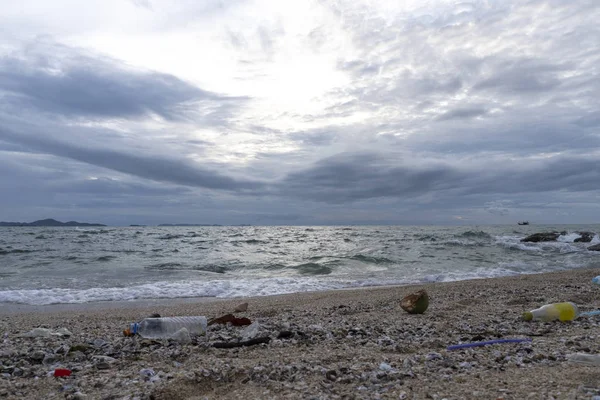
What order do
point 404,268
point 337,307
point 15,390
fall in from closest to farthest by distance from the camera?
point 15,390 → point 337,307 → point 404,268

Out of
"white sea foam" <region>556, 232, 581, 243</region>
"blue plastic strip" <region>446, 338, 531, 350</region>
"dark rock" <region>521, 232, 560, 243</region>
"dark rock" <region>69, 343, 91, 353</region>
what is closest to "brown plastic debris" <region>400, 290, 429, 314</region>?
"blue plastic strip" <region>446, 338, 531, 350</region>

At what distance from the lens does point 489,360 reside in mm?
3541

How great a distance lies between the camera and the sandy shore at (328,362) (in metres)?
2.92

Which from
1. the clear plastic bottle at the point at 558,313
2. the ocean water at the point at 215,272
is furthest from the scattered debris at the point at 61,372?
the ocean water at the point at 215,272

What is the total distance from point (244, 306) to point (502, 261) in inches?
630

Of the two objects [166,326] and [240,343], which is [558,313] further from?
[166,326]

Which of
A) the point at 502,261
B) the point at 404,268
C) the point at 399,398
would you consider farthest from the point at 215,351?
the point at 502,261

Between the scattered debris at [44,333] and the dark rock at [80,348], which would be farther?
the scattered debris at [44,333]

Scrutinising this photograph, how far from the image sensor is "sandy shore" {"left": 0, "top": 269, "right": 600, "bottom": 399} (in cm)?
292

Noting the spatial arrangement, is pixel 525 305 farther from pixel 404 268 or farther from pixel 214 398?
pixel 404 268

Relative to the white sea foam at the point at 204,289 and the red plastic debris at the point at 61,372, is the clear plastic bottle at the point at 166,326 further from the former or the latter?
the white sea foam at the point at 204,289

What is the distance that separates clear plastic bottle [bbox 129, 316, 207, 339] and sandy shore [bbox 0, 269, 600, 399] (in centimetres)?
21

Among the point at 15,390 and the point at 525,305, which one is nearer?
the point at 15,390

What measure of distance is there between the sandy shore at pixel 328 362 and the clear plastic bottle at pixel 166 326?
214 mm
